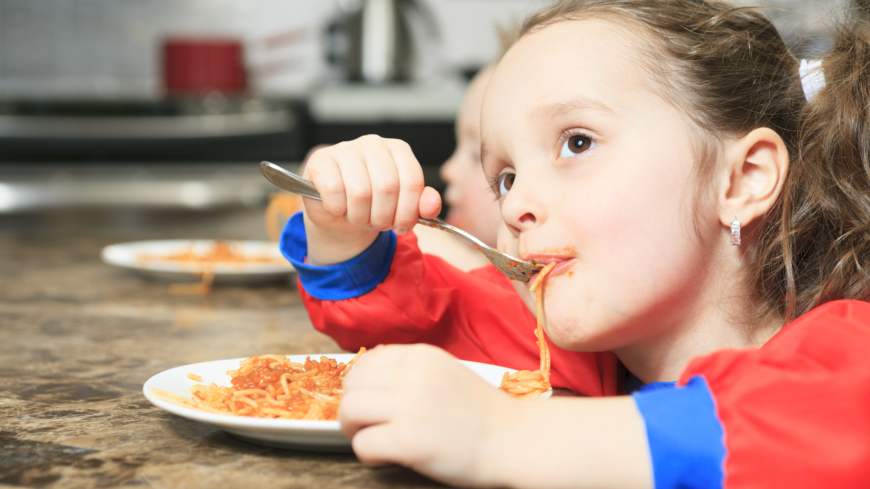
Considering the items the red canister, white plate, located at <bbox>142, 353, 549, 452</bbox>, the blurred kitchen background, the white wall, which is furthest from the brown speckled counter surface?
the white wall

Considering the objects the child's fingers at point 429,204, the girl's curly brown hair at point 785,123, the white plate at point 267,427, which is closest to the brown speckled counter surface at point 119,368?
the white plate at point 267,427

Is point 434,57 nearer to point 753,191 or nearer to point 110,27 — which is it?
point 110,27

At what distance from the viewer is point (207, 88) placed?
3.86 m

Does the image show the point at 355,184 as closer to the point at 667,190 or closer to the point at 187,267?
the point at 667,190

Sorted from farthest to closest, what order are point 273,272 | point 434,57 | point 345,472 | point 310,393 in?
point 434,57, point 273,272, point 310,393, point 345,472

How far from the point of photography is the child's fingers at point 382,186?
84cm

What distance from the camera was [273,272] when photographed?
149 centimetres

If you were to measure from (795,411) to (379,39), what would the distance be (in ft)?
10.1

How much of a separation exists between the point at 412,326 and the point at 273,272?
1.76 feet

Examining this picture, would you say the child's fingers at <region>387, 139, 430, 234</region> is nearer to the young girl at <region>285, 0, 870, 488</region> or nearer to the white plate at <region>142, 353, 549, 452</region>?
the young girl at <region>285, 0, 870, 488</region>

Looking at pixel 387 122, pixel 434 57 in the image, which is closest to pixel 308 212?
pixel 387 122

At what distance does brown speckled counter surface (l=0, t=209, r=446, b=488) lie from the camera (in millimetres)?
558

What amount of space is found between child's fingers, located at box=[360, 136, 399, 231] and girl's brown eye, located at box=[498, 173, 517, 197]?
0.16m

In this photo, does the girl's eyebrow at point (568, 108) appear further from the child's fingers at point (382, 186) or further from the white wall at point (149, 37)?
the white wall at point (149, 37)
